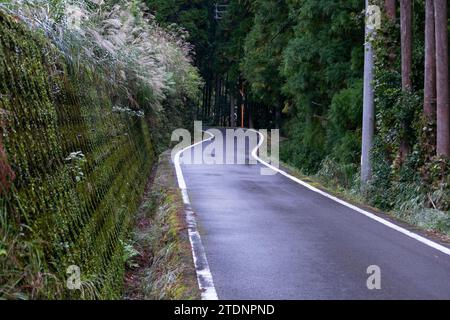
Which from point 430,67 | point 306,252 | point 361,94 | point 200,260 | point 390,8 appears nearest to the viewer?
point 200,260

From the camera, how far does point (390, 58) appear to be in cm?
1823

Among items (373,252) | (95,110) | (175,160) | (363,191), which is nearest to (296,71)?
(175,160)

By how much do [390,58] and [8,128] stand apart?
14.9 metres

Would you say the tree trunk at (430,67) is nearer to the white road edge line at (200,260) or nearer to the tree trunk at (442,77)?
the tree trunk at (442,77)

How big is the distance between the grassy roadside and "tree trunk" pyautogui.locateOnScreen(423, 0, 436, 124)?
266 inches

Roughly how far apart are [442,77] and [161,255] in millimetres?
8838

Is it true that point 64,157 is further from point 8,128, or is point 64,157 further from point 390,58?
point 390,58

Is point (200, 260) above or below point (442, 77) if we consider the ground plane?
below

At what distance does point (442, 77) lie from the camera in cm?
1438

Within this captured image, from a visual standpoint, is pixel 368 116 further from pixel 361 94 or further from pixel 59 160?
pixel 59 160

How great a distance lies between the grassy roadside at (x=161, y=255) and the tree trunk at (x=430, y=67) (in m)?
6.76

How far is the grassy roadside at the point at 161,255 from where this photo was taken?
693 centimetres

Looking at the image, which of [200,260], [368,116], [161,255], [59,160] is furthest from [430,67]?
[59,160]

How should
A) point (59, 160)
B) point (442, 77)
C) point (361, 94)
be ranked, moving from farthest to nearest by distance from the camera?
point (361, 94) → point (442, 77) → point (59, 160)
